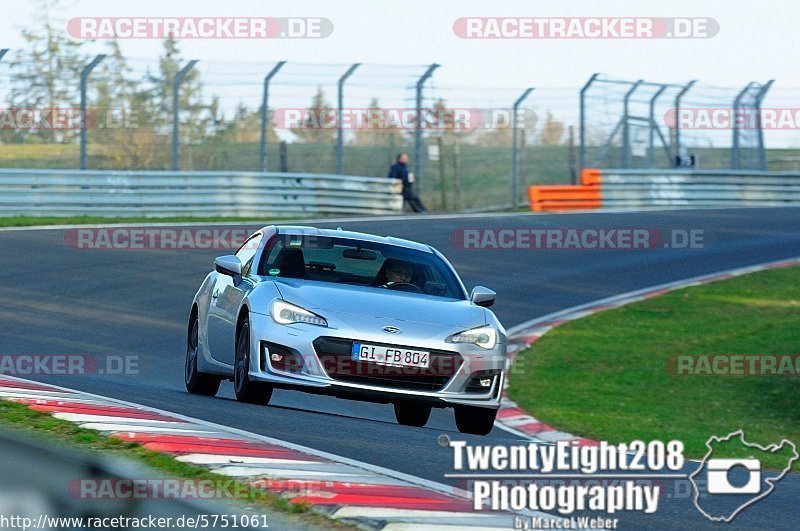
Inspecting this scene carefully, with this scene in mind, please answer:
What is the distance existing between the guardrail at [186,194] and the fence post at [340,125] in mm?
1108

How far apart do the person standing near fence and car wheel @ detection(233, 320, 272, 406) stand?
18393 millimetres

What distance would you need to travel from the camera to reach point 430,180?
29.1 metres

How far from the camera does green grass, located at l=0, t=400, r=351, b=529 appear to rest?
5.08 metres

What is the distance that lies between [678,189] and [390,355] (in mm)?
22682

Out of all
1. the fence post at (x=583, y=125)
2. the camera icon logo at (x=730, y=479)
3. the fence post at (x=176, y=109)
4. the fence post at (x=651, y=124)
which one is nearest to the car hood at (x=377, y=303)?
the camera icon logo at (x=730, y=479)

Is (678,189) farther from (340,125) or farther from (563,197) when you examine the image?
(340,125)

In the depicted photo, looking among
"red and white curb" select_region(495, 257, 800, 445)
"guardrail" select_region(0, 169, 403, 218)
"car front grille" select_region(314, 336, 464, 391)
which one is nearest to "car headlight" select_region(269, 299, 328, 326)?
"car front grille" select_region(314, 336, 464, 391)

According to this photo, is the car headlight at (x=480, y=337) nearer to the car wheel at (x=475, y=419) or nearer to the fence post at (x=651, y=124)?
the car wheel at (x=475, y=419)

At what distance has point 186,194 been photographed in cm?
2377

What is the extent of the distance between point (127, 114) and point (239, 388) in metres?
16.5

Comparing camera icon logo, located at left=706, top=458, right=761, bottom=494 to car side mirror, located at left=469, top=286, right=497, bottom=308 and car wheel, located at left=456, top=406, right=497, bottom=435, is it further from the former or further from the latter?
car side mirror, located at left=469, top=286, right=497, bottom=308

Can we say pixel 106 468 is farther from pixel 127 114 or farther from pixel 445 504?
pixel 127 114

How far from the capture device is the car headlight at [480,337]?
8.40 meters

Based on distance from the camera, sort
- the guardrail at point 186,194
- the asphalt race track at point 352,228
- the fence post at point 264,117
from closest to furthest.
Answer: the asphalt race track at point 352,228 → the guardrail at point 186,194 → the fence post at point 264,117
